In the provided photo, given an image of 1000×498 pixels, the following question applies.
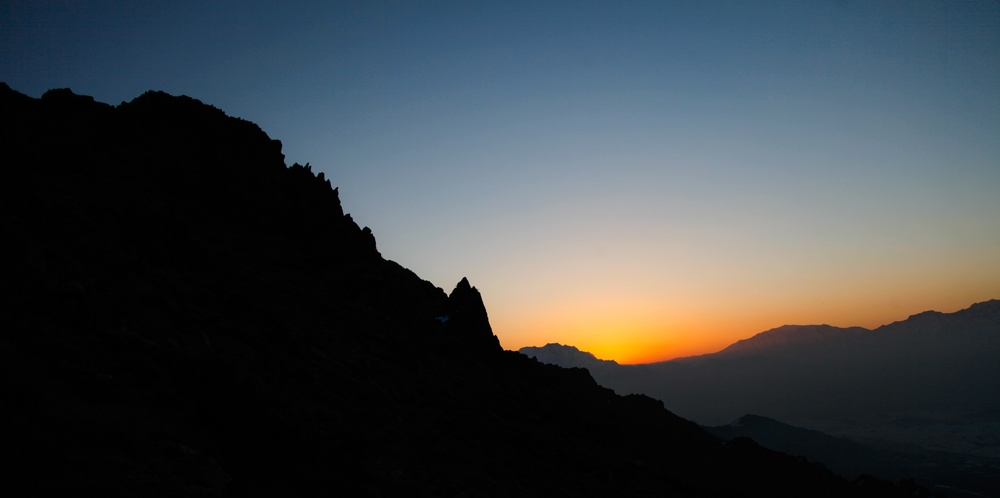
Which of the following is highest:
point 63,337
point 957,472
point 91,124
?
point 91,124

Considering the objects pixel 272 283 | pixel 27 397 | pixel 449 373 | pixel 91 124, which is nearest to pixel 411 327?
pixel 449 373

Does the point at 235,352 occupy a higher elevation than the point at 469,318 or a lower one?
lower

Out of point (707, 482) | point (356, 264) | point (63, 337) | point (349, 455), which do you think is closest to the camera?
point (63, 337)

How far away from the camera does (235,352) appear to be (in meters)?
21.0

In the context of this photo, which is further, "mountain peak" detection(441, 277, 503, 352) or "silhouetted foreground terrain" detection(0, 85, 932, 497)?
"mountain peak" detection(441, 277, 503, 352)

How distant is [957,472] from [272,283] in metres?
252

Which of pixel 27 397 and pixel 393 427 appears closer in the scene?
pixel 27 397

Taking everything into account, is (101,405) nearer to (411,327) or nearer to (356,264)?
(411,327)

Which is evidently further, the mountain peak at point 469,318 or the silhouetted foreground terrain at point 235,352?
the mountain peak at point 469,318

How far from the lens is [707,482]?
4547cm

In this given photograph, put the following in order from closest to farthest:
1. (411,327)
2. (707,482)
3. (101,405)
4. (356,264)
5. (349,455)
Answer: (101,405) < (349,455) < (411,327) < (356,264) < (707,482)

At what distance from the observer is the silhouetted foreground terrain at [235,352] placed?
13.6 m

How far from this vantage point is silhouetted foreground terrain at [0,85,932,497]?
13586 mm

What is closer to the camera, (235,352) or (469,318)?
(235,352)
